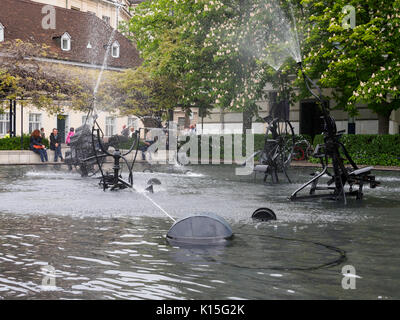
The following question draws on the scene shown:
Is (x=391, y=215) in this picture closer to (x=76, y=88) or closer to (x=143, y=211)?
(x=143, y=211)

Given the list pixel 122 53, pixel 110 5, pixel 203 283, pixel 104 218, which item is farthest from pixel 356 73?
pixel 110 5

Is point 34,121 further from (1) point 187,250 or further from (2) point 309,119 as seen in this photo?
(1) point 187,250

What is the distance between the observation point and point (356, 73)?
30141mm

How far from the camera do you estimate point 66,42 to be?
5828cm

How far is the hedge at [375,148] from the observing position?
3130 cm

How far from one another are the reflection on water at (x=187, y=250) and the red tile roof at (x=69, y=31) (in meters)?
41.1

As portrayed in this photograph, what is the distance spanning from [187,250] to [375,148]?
24930 millimetres

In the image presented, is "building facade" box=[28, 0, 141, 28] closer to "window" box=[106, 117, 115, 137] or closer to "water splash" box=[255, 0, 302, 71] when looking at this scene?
"window" box=[106, 117, 115, 137]

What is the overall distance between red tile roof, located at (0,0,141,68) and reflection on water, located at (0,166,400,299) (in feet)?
135

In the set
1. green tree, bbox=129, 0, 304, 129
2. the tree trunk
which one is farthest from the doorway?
the tree trunk

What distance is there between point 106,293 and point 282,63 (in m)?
29.1

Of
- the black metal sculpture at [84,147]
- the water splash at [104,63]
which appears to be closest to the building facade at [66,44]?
the water splash at [104,63]

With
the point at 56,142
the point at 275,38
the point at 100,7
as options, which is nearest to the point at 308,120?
the point at 275,38

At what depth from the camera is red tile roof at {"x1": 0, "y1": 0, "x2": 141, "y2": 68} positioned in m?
55.0
